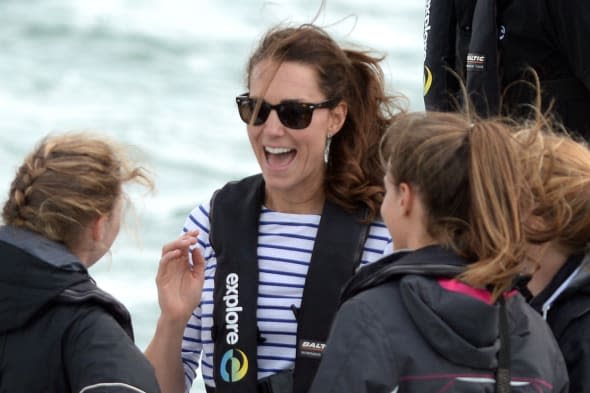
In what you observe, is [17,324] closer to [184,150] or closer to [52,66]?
[184,150]

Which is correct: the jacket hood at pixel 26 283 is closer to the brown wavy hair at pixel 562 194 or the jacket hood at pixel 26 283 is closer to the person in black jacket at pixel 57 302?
the person in black jacket at pixel 57 302

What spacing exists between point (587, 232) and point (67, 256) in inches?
49.8

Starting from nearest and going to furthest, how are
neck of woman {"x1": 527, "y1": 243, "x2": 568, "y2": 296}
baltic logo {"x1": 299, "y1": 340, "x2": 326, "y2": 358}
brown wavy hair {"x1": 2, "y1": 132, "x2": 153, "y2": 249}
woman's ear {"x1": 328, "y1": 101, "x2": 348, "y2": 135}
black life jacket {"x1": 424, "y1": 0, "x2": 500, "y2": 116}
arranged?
brown wavy hair {"x1": 2, "y1": 132, "x2": 153, "y2": 249}, neck of woman {"x1": 527, "y1": 243, "x2": 568, "y2": 296}, baltic logo {"x1": 299, "y1": 340, "x2": 326, "y2": 358}, woman's ear {"x1": 328, "y1": 101, "x2": 348, "y2": 135}, black life jacket {"x1": 424, "y1": 0, "x2": 500, "y2": 116}

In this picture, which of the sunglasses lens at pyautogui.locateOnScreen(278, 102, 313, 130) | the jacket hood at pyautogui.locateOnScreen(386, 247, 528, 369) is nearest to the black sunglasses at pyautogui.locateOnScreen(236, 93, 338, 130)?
the sunglasses lens at pyautogui.locateOnScreen(278, 102, 313, 130)

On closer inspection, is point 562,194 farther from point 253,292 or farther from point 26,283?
point 26,283

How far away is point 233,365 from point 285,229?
0.41 m

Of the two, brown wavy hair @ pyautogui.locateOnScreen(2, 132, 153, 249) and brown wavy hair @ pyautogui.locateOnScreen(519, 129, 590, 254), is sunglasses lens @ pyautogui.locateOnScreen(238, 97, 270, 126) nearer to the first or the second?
brown wavy hair @ pyautogui.locateOnScreen(2, 132, 153, 249)

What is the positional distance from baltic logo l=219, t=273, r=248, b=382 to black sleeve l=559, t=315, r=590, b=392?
852 mm

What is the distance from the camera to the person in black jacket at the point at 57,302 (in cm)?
306

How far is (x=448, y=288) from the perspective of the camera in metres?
2.90

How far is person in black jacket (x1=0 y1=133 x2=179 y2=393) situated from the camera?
3.06m

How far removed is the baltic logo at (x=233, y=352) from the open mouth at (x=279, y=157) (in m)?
0.36

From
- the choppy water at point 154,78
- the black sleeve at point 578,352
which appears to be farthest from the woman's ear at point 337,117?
the choppy water at point 154,78

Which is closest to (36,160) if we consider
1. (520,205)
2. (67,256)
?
(67,256)
